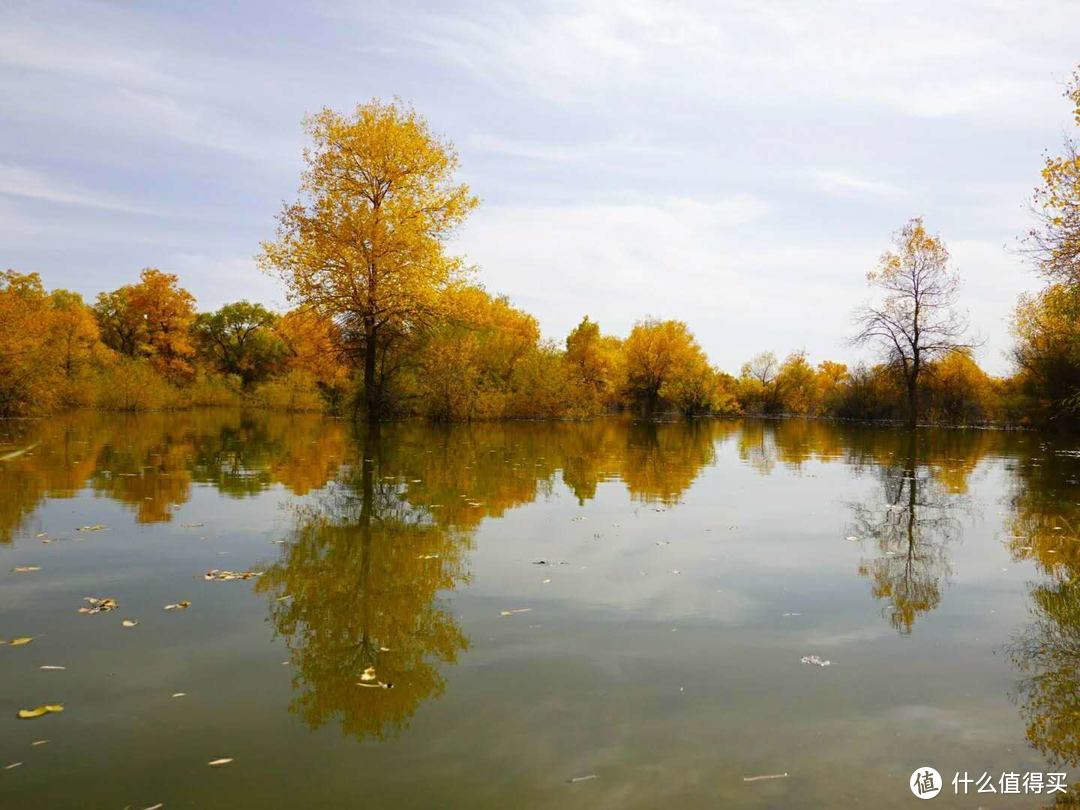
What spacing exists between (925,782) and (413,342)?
28.7 m

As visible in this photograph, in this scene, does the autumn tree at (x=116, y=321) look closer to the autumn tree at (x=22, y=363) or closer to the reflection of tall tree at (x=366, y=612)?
the autumn tree at (x=22, y=363)

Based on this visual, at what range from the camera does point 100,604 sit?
5.36 m

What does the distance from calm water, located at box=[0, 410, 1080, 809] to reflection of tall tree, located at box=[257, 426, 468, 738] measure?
0.08 feet

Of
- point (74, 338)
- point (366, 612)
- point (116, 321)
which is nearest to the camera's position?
point (366, 612)

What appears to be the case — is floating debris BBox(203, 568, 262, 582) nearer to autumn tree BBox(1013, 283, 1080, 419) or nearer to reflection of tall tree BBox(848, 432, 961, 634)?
reflection of tall tree BBox(848, 432, 961, 634)

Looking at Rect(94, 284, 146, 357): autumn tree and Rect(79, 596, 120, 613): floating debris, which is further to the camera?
Rect(94, 284, 146, 357): autumn tree

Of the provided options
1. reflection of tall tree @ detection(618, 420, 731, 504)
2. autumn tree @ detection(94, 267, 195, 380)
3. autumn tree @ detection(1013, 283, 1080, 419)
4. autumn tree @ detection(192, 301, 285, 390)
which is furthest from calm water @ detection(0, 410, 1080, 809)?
autumn tree @ detection(192, 301, 285, 390)

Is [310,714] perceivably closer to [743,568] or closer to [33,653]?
[33,653]

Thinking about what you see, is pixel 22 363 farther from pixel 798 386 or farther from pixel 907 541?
pixel 798 386

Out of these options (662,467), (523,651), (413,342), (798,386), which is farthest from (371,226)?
(798,386)

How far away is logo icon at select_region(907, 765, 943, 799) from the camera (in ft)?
10.4

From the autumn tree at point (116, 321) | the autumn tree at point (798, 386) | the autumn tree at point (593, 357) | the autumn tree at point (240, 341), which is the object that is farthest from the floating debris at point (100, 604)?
the autumn tree at point (798, 386)

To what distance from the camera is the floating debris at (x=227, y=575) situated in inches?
241

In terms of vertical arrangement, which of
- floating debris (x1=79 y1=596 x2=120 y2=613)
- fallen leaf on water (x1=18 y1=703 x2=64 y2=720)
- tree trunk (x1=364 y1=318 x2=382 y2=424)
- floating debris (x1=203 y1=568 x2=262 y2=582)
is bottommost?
fallen leaf on water (x1=18 y1=703 x2=64 y2=720)
